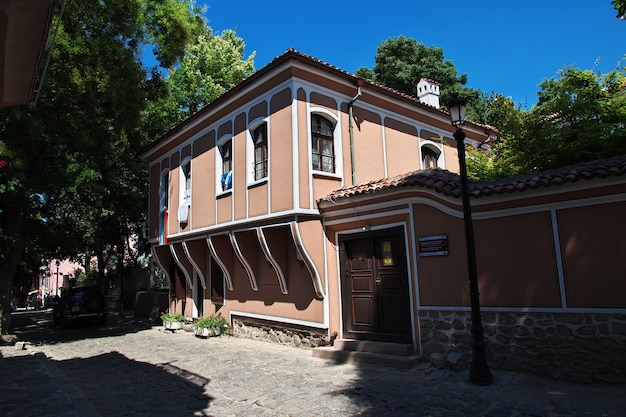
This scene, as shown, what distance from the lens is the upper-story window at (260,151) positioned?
10.5 meters

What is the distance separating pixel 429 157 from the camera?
1358cm

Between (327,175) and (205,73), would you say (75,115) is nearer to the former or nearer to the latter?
(327,175)

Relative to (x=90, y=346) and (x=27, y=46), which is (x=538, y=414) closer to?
(x=27, y=46)

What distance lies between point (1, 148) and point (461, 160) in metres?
11.3

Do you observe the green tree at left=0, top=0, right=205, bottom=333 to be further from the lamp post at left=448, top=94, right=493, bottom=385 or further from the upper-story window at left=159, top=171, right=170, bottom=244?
the lamp post at left=448, top=94, right=493, bottom=385

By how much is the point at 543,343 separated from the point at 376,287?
326cm

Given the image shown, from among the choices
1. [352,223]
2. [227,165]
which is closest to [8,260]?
[227,165]

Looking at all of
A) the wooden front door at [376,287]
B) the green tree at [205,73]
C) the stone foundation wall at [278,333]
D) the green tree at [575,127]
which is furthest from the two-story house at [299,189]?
the green tree at [205,73]

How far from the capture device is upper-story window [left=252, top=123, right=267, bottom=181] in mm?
10523

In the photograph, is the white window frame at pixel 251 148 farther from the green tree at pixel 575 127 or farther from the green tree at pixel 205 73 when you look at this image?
the green tree at pixel 205 73

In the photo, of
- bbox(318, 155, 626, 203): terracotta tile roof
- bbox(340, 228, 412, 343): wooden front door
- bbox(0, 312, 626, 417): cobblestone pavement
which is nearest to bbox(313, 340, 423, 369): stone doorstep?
bbox(0, 312, 626, 417): cobblestone pavement

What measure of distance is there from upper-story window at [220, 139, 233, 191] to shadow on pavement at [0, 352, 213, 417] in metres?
5.02

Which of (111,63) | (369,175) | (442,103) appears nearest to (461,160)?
(369,175)

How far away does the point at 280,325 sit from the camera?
34.1ft
